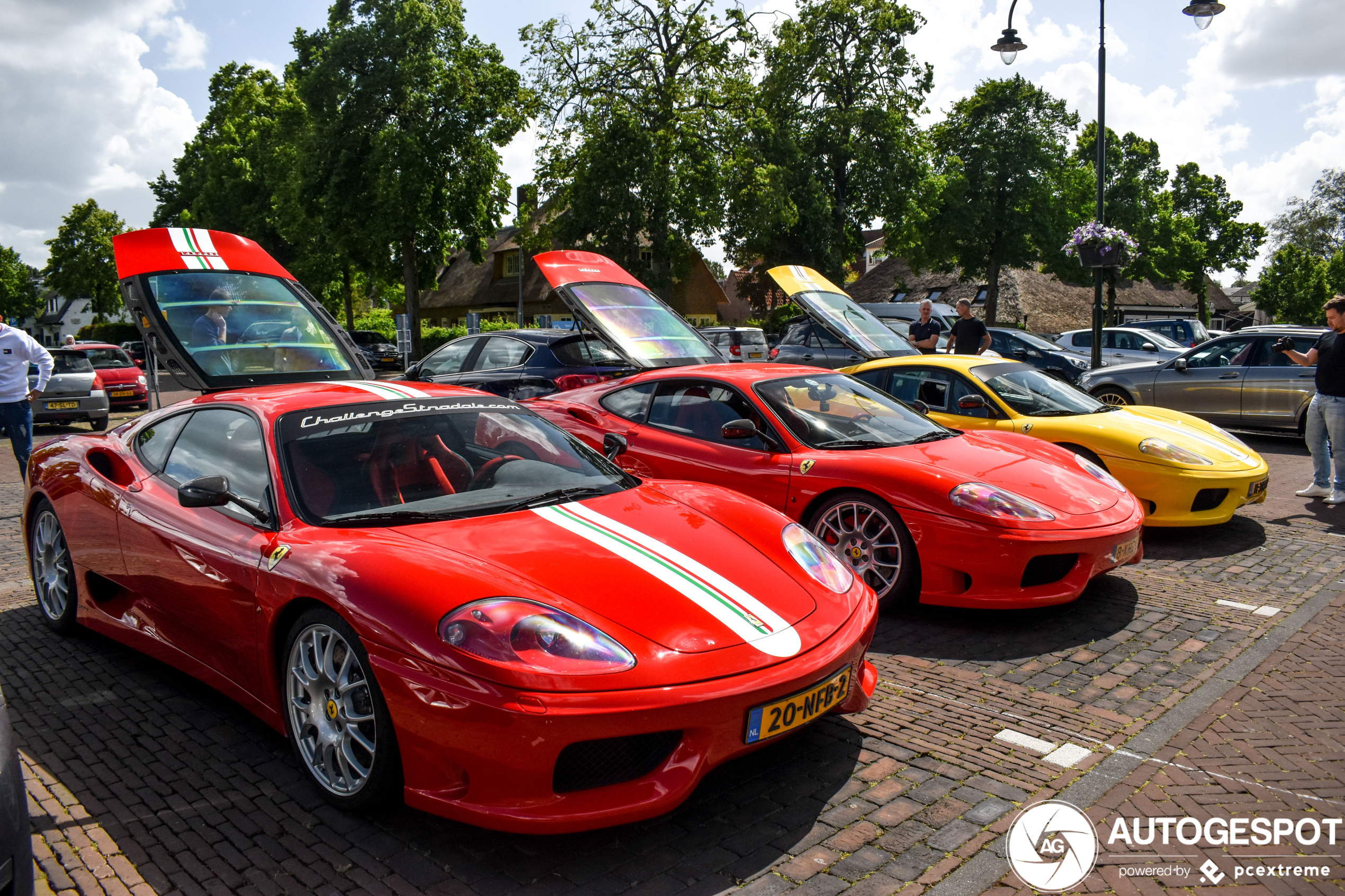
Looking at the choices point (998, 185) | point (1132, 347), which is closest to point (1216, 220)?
point (998, 185)

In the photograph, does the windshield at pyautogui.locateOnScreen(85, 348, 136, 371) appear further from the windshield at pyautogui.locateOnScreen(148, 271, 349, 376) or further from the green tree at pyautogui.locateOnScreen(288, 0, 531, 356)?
the windshield at pyautogui.locateOnScreen(148, 271, 349, 376)

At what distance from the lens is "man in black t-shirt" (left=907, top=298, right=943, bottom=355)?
11.4 meters

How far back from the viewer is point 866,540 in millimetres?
5129

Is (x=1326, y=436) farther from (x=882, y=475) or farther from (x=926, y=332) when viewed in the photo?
(x=882, y=475)

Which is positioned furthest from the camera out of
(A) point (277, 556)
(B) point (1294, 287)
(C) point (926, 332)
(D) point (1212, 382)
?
(B) point (1294, 287)

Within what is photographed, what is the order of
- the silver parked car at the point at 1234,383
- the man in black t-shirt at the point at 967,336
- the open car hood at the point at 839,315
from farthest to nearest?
the silver parked car at the point at 1234,383 → the man in black t-shirt at the point at 967,336 → the open car hood at the point at 839,315

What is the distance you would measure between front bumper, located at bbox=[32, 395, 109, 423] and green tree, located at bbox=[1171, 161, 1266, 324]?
68355 millimetres

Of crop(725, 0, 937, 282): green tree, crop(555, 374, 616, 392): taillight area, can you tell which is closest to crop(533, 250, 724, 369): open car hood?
crop(555, 374, 616, 392): taillight area

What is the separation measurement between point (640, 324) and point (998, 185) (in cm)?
3455

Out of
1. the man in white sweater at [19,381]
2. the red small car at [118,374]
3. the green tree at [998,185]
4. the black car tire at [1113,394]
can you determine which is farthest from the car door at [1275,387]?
the green tree at [998,185]

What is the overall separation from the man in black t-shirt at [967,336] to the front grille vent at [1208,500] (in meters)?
4.70

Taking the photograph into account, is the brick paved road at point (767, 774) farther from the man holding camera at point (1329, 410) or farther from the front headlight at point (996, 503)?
the man holding camera at point (1329, 410)

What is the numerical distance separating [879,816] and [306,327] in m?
6.96

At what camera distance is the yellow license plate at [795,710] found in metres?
2.70
